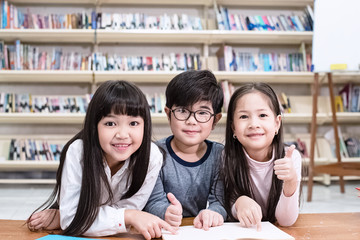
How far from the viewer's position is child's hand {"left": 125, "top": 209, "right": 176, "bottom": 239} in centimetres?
87

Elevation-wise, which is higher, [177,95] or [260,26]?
[260,26]

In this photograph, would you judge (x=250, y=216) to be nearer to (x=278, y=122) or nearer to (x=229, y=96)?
(x=278, y=122)

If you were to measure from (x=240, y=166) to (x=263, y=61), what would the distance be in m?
2.92

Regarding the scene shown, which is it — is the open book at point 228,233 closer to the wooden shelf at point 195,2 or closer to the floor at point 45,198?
the floor at point 45,198

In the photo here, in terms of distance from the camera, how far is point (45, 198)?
3283mm

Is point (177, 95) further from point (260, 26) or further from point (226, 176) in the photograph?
point (260, 26)

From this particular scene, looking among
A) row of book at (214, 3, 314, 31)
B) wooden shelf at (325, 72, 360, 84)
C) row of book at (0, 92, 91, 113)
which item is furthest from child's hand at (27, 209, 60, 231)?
wooden shelf at (325, 72, 360, 84)

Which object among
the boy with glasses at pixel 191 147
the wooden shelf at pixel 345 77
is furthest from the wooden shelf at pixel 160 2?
the boy with glasses at pixel 191 147

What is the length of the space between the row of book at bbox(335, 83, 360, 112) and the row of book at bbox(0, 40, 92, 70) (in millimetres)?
2676

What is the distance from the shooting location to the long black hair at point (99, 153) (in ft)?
3.04

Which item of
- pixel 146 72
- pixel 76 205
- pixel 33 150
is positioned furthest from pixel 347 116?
pixel 76 205

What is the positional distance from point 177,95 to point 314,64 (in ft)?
7.34

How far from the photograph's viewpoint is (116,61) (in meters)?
3.79

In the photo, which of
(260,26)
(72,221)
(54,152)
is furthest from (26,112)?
(72,221)
